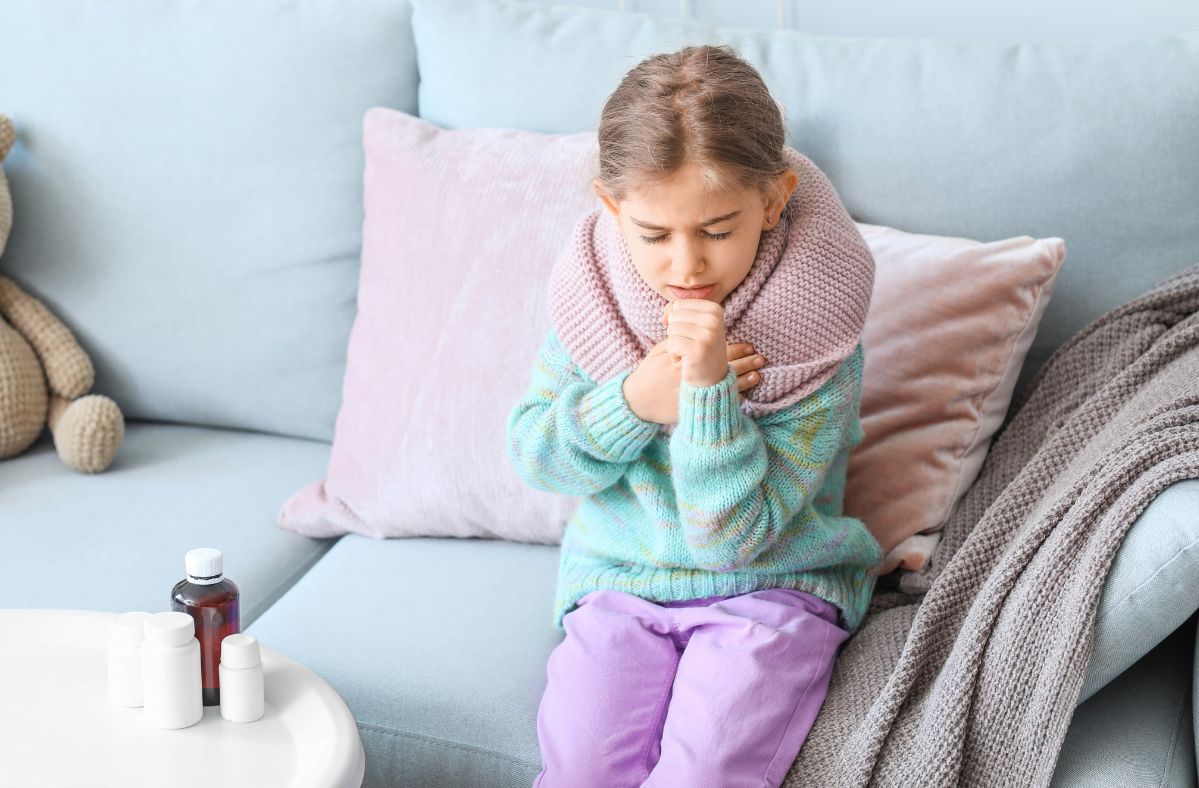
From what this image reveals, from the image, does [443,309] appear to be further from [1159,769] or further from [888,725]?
[1159,769]

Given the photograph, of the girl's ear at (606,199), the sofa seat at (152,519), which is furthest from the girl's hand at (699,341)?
the sofa seat at (152,519)

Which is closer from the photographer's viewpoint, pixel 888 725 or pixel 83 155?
pixel 888 725

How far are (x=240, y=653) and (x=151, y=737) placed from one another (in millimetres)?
103

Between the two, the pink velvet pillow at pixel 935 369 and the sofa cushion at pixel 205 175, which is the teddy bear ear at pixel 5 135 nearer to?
the sofa cushion at pixel 205 175

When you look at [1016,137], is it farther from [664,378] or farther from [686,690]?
[686,690]

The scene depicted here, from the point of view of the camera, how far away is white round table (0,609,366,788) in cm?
103

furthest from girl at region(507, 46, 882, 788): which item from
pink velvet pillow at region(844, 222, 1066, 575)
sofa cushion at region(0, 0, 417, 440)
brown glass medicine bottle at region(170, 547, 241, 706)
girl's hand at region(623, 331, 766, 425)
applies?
sofa cushion at region(0, 0, 417, 440)

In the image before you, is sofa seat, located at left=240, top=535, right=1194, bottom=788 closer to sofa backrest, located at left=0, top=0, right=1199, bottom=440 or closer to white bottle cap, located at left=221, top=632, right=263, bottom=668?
white bottle cap, located at left=221, top=632, right=263, bottom=668

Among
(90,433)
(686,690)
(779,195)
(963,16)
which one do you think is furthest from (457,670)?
(963,16)

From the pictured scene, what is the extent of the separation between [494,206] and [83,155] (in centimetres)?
64

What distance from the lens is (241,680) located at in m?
1.09

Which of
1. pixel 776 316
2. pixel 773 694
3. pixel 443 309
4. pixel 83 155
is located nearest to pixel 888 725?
pixel 773 694

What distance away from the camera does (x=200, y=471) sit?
5.80 feet

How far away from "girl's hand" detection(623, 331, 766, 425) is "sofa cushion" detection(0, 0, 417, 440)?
0.70m
